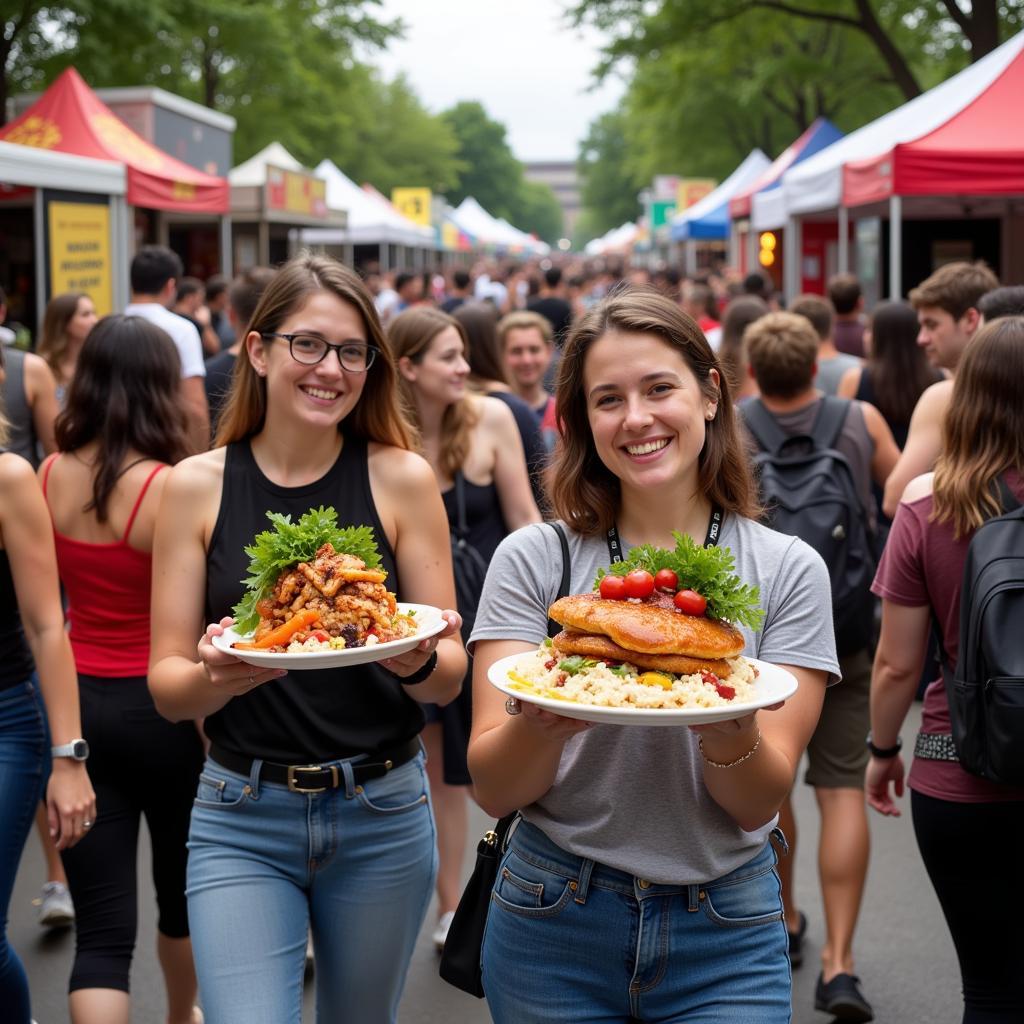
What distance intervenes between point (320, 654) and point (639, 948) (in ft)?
2.53

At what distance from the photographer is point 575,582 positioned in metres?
2.66

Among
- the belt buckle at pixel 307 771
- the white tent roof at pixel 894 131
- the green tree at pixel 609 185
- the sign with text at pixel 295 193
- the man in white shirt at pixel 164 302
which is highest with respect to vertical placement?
the green tree at pixel 609 185

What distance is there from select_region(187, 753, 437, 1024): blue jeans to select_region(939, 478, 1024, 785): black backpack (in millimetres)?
1261

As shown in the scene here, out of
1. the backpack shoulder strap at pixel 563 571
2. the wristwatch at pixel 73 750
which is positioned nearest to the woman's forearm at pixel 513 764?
the backpack shoulder strap at pixel 563 571

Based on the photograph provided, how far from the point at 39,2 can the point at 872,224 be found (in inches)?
489

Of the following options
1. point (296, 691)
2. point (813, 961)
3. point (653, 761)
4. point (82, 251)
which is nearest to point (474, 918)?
point (653, 761)

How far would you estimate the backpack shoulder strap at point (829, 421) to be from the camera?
537 cm

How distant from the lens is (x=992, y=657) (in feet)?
10.0

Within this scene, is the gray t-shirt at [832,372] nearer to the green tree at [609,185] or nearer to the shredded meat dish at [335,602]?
the shredded meat dish at [335,602]

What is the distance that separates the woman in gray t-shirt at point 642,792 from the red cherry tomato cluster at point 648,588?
23 centimetres

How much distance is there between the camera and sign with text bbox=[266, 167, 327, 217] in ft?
72.4

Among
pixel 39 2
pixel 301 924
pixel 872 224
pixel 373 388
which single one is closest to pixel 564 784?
pixel 301 924

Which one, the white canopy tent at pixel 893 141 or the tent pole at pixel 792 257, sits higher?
the white canopy tent at pixel 893 141

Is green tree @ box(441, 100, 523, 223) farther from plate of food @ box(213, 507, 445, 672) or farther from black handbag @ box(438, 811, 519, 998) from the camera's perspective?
black handbag @ box(438, 811, 519, 998)
